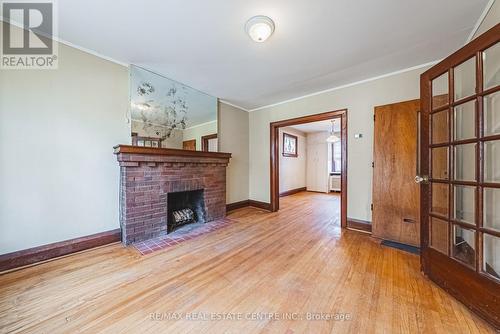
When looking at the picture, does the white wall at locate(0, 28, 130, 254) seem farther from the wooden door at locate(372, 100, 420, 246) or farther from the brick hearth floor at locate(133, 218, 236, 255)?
the wooden door at locate(372, 100, 420, 246)

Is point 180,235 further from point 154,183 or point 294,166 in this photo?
point 294,166

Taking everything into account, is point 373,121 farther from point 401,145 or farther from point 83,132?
point 83,132

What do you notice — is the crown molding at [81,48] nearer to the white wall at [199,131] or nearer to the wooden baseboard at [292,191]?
the white wall at [199,131]

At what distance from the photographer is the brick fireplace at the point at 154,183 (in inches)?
90.8

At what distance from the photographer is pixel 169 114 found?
9.43 feet

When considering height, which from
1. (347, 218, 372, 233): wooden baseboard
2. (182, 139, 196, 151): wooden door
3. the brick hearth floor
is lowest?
the brick hearth floor

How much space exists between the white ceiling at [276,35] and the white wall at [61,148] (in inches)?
17.1

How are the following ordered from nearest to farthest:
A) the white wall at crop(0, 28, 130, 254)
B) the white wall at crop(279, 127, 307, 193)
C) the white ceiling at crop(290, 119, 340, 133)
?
the white wall at crop(0, 28, 130, 254), the white ceiling at crop(290, 119, 340, 133), the white wall at crop(279, 127, 307, 193)

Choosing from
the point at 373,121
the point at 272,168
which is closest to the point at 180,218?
the point at 272,168

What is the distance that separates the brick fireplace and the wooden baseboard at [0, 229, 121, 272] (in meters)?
0.19

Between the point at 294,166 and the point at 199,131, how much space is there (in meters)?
4.16

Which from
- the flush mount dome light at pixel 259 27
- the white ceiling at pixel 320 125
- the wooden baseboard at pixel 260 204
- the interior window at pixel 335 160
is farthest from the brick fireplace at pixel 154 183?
the interior window at pixel 335 160

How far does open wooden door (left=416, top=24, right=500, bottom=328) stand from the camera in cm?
126

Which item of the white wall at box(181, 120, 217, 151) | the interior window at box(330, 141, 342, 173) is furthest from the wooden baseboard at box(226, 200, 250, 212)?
the interior window at box(330, 141, 342, 173)
